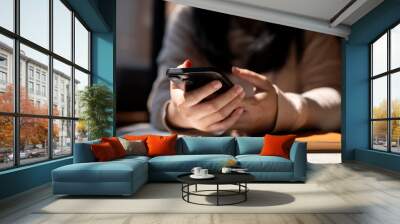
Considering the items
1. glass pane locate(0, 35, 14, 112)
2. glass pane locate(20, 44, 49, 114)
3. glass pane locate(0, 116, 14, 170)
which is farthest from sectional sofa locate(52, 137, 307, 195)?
glass pane locate(0, 35, 14, 112)

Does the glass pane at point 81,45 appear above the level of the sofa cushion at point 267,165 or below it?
above

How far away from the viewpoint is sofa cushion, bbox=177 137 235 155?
6477 millimetres

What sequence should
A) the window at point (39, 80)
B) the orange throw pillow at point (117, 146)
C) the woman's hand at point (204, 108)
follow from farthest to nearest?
the woman's hand at point (204, 108), the orange throw pillow at point (117, 146), the window at point (39, 80)

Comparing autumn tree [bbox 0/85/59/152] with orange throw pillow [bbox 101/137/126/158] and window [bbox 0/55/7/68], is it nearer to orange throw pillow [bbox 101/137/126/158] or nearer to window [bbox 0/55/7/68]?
window [bbox 0/55/7/68]

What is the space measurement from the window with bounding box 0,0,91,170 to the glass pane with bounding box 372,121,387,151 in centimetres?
643

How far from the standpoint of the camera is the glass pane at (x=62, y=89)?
251 inches

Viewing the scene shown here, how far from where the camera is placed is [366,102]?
9.25 meters

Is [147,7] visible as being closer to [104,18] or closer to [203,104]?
[104,18]

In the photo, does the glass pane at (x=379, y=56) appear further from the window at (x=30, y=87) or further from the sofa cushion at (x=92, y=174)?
the window at (x=30, y=87)

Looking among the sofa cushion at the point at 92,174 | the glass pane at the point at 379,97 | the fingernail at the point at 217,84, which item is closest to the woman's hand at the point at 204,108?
the fingernail at the point at 217,84

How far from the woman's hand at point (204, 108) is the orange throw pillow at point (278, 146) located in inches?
59.6

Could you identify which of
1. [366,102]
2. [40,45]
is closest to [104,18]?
[40,45]

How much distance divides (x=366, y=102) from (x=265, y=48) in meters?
2.85

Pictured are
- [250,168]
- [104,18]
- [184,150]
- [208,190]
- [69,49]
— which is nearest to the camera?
[208,190]
